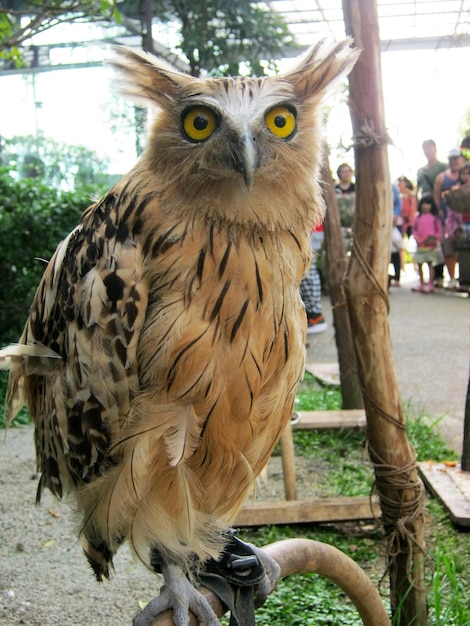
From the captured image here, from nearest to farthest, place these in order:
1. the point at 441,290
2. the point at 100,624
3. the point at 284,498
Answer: the point at 100,624, the point at 284,498, the point at 441,290

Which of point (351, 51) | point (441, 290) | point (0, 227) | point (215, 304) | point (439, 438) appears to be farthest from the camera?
point (441, 290)

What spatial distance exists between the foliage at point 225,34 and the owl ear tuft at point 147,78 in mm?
8841

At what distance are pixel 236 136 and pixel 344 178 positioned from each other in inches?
407

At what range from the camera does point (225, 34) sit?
10727 millimetres

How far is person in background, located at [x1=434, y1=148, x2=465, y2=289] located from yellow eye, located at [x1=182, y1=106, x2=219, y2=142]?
9662 mm

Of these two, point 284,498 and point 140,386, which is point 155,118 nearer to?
point 140,386

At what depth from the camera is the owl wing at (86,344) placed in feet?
6.22

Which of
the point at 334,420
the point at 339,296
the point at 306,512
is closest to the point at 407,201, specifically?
the point at 339,296

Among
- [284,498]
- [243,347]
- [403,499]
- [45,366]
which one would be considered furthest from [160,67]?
[284,498]

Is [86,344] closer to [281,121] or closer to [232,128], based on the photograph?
[232,128]

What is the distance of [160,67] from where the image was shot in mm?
1911

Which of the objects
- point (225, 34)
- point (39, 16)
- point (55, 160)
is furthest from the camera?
point (225, 34)

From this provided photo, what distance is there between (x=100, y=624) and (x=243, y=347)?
2215mm

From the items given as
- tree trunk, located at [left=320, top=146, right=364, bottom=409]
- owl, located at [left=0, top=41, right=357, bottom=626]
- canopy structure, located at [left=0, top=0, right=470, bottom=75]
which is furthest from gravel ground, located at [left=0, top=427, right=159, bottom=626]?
canopy structure, located at [left=0, top=0, right=470, bottom=75]
